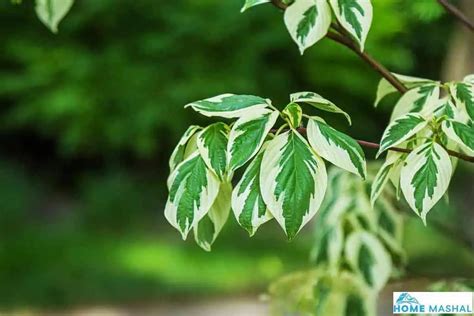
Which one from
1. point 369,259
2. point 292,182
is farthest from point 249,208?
point 369,259

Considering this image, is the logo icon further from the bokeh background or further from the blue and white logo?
the bokeh background

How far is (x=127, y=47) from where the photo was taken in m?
3.55

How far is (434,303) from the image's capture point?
959mm

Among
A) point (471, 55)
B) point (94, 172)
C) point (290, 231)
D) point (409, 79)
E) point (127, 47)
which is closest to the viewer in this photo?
point (290, 231)

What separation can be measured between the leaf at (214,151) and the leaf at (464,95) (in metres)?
0.25

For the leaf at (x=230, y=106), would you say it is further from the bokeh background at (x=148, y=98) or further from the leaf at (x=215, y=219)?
the bokeh background at (x=148, y=98)

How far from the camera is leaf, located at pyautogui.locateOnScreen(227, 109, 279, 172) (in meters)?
0.71

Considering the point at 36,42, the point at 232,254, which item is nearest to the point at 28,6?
the point at 36,42

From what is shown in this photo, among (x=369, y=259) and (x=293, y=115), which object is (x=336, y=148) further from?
(x=369, y=259)

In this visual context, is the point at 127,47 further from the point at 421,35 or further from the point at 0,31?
the point at 421,35

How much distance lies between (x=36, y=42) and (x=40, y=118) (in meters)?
0.35

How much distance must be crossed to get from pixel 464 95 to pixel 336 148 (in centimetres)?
17

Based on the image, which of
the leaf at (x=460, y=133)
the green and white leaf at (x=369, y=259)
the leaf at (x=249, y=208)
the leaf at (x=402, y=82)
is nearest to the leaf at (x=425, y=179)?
the leaf at (x=460, y=133)

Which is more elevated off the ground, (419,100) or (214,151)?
(419,100)
